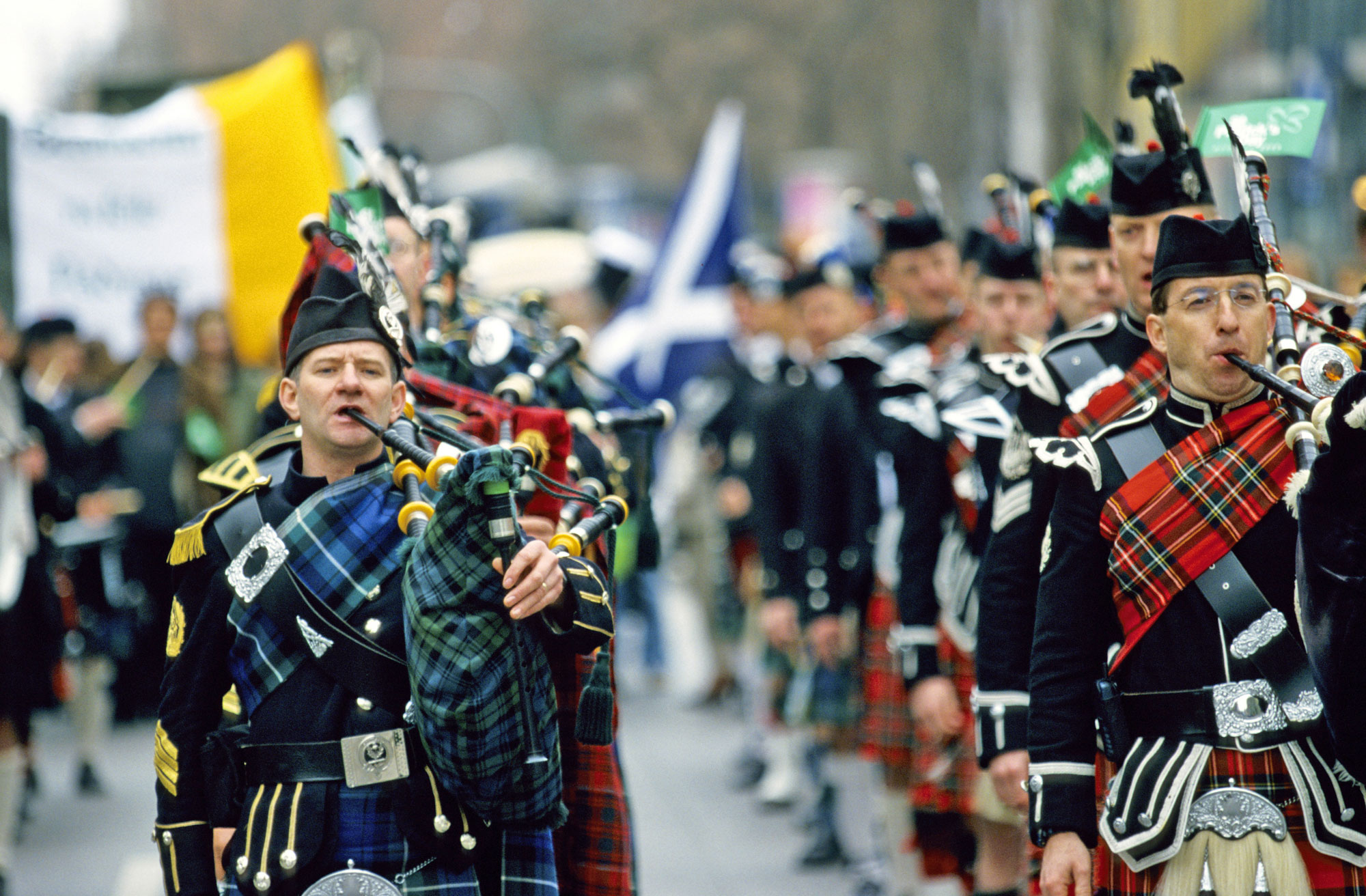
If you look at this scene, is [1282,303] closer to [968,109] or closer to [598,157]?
[968,109]

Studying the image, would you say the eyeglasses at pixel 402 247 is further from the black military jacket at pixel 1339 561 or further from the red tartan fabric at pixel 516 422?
the black military jacket at pixel 1339 561

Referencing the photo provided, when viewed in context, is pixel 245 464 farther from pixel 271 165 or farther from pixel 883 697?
pixel 271 165

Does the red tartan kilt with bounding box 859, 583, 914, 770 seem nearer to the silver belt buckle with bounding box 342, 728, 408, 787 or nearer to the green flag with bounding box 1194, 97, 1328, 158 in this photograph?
the green flag with bounding box 1194, 97, 1328, 158

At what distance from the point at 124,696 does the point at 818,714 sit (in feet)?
18.4

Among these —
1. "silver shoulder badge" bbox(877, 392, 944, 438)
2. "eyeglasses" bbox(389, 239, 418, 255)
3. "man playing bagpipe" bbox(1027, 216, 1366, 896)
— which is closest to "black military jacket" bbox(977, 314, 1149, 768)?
"man playing bagpipe" bbox(1027, 216, 1366, 896)

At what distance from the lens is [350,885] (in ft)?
12.0

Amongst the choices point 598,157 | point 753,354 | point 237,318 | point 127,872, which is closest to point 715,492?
point 753,354

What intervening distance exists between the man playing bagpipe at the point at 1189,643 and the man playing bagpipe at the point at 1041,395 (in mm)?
453

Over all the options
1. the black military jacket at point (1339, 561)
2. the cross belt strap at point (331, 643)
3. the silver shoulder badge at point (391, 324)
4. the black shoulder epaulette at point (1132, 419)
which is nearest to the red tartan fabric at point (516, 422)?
the silver shoulder badge at point (391, 324)

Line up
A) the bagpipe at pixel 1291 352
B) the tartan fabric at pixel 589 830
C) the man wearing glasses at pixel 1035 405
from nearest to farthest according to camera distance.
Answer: the bagpipe at pixel 1291 352
the tartan fabric at pixel 589 830
the man wearing glasses at pixel 1035 405

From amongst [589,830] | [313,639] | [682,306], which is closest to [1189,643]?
[589,830]

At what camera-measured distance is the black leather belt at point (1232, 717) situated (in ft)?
12.2

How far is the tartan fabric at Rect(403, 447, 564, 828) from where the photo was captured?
3455mm

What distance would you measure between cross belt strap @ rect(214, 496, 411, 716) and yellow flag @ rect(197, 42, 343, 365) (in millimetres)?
6549
